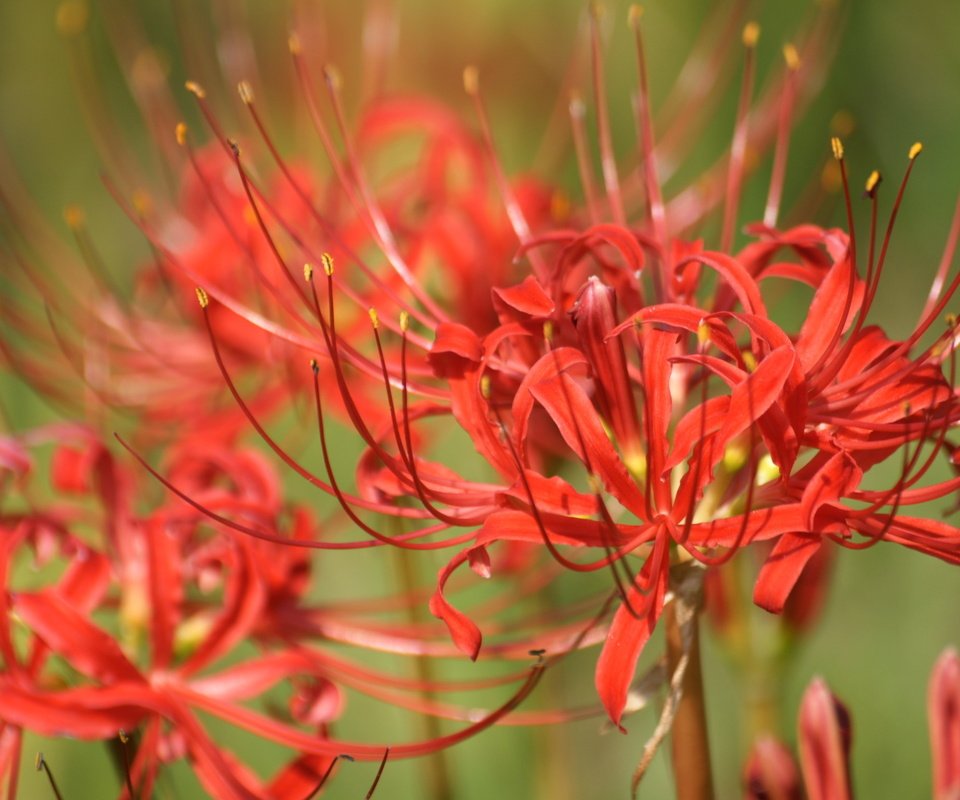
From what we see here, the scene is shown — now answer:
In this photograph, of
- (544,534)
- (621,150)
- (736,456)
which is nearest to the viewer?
(544,534)

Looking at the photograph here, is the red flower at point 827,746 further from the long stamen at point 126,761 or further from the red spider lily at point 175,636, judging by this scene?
the long stamen at point 126,761

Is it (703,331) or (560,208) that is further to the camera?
(560,208)

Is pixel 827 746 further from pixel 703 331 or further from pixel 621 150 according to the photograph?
pixel 621 150

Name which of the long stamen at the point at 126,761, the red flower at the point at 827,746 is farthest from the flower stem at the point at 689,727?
the long stamen at the point at 126,761

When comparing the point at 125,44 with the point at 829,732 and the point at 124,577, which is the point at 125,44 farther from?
the point at 829,732

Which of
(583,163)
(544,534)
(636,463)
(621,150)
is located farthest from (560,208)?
(621,150)

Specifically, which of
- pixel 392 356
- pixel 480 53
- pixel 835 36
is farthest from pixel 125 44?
pixel 392 356
